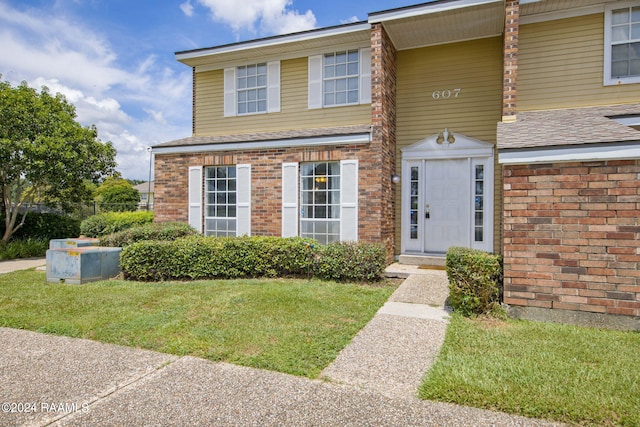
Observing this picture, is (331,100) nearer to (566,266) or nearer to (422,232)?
(422,232)

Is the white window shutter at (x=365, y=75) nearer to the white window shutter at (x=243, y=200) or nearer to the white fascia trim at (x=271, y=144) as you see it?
the white fascia trim at (x=271, y=144)

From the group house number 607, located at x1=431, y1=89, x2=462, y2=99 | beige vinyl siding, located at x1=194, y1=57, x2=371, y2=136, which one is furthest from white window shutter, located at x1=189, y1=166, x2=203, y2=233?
Result: house number 607, located at x1=431, y1=89, x2=462, y2=99

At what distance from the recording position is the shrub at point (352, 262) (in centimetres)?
703

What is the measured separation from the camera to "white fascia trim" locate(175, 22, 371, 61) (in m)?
8.89

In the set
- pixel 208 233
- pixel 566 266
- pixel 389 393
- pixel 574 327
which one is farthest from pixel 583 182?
pixel 208 233

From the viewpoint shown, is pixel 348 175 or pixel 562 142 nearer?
pixel 562 142

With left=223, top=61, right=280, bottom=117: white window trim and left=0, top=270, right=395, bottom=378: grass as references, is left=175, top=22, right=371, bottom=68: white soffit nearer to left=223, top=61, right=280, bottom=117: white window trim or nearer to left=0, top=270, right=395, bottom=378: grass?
left=223, top=61, right=280, bottom=117: white window trim

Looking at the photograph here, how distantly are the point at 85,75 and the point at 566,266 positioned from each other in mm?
13366

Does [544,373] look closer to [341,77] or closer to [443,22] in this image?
[443,22]

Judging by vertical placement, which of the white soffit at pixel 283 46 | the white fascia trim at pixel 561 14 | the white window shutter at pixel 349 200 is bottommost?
the white window shutter at pixel 349 200

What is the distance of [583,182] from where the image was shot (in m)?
4.57

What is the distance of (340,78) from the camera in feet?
31.5

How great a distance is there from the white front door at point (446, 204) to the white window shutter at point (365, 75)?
2.21m

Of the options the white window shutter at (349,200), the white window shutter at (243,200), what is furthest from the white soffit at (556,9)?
the white window shutter at (243,200)
